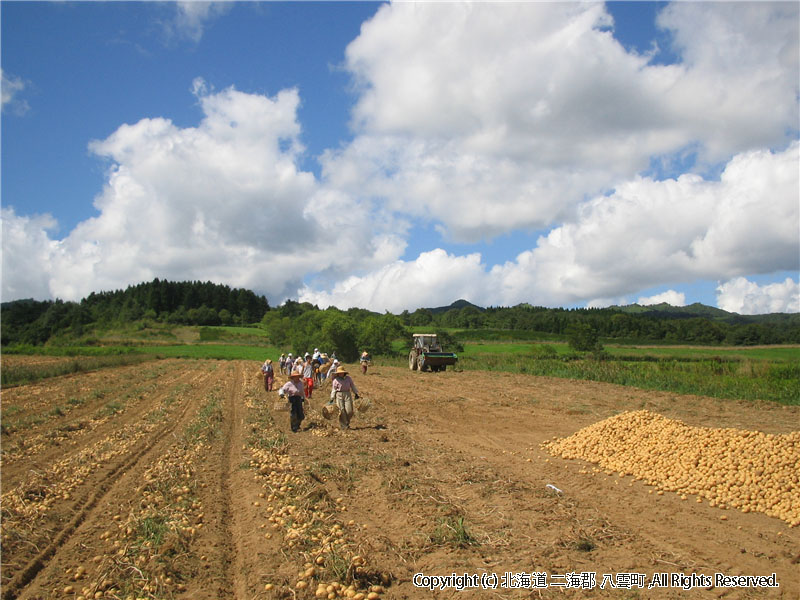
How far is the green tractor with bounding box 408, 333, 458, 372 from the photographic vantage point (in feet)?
101

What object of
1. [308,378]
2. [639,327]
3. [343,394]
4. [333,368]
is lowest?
[308,378]

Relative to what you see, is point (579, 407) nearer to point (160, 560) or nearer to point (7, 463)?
point (160, 560)

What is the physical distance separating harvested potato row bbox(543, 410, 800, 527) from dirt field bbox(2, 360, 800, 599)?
377 millimetres

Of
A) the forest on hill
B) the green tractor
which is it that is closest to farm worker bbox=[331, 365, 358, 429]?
the green tractor

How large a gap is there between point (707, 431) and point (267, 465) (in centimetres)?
854

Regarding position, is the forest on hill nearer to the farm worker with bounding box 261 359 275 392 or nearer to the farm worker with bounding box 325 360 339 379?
the farm worker with bounding box 261 359 275 392

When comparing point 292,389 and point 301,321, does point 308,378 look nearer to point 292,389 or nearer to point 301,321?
point 292,389

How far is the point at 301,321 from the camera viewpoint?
232 feet

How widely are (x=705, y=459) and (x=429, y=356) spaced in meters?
22.5

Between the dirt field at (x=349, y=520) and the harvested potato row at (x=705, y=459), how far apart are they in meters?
0.38

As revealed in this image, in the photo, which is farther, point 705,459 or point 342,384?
point 342,384

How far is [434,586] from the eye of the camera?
4.93 m

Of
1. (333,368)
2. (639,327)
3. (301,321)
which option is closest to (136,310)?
(301,321)

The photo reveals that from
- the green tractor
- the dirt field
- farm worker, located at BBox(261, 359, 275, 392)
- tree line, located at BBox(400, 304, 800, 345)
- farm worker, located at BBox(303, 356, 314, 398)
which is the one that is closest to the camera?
the dirt field
